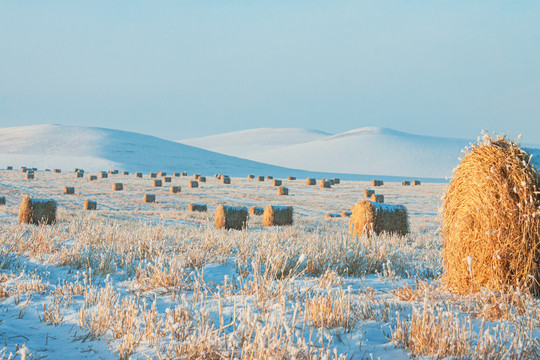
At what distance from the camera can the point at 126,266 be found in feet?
20.7

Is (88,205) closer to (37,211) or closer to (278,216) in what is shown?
(37,211)

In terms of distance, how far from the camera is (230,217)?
16.0 metres

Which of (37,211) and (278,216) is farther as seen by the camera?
(278,216)

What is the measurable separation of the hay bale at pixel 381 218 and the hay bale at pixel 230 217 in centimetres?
416

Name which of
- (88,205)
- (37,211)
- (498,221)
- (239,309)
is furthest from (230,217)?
(239,309)

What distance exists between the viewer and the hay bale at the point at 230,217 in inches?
626

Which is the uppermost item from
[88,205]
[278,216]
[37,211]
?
[37,211]

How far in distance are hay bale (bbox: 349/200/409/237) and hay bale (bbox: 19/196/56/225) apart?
9.01 m

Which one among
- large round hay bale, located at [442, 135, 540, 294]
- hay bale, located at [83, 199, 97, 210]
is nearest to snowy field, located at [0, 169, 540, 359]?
large round hay bale, located at [442, 135, 540, 294]

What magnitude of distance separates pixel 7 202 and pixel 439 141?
428ft

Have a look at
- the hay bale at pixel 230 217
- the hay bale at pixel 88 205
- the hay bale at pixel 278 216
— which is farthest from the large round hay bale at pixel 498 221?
the hay bale at pixel 88 205

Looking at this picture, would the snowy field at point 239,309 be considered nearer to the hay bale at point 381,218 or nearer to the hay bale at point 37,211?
the hay bale at point 381,218

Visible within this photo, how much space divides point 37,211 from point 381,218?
10.1 m

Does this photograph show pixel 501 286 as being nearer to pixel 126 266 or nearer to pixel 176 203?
pixel 126 266
